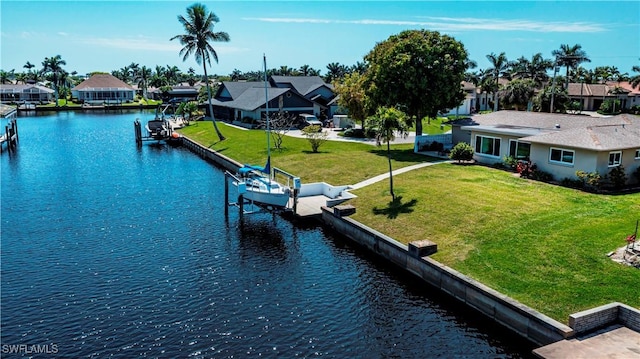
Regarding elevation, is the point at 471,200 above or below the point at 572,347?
above

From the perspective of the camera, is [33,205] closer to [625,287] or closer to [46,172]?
[46,172]

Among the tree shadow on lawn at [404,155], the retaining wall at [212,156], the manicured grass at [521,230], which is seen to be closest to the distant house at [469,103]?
the tree shadow on lawn at [404,155]

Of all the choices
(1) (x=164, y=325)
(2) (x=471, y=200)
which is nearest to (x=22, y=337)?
(1) (x=164, y=325)

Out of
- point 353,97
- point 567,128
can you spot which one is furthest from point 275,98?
point 567,128

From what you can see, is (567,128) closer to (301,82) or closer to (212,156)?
(212,156)

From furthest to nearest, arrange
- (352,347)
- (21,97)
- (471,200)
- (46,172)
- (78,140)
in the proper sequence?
(21,97) → (78,140) → (46,172) → (471,200) → (352,347)

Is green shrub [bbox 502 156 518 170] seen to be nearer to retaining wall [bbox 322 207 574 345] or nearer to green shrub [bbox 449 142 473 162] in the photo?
green shrub [bbox 449 142 473 162]

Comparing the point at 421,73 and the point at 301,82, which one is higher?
the point at 301,82
